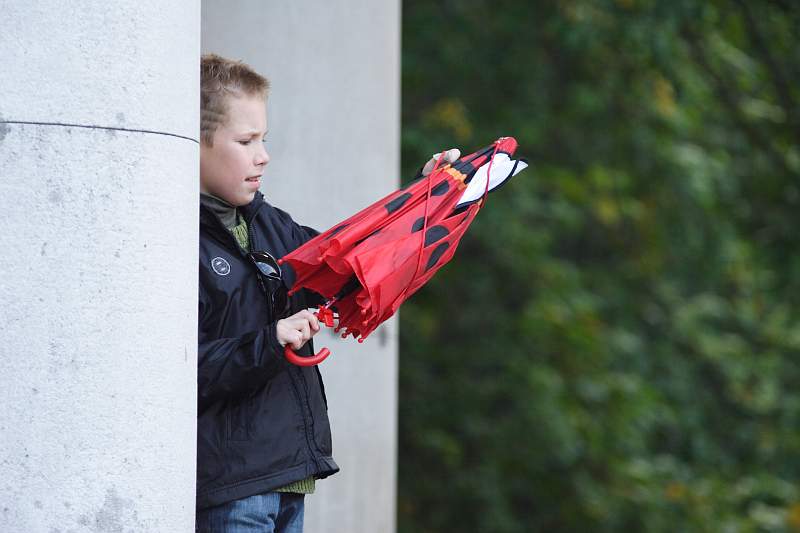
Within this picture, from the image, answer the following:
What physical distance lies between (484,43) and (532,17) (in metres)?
0.46

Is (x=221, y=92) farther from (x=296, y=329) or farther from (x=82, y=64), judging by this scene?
(x=296, y=329)

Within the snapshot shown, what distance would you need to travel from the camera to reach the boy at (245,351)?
2.71 m

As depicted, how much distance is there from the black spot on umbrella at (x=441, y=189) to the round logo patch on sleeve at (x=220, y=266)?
20.2 inches

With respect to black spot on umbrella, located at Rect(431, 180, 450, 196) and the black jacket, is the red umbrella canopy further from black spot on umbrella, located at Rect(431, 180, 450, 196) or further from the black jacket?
the black jacket

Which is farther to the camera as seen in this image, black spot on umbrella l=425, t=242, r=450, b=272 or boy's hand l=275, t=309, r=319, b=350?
black spot on umbrella l=425, t=242, r=450, b=272

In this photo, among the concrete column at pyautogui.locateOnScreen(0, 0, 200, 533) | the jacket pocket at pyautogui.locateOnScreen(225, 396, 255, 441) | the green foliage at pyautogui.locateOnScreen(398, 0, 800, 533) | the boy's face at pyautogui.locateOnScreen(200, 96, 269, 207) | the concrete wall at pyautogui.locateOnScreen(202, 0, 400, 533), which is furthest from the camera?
the green foliage at pyautogui.locateOnScreen(398, 0, 800, 533)

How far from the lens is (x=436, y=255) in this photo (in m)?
2.86

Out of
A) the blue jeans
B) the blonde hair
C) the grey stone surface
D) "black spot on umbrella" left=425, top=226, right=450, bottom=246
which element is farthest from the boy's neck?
the blue jeans

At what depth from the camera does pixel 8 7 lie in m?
2.49

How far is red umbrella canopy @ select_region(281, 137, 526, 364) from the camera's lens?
8.89ft

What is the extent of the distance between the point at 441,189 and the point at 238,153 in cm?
49

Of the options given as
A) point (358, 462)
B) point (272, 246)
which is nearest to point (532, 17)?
point (358, 462)

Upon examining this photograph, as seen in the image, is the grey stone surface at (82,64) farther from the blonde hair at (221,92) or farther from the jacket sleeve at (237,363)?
the jacket sleeve at (237,363)

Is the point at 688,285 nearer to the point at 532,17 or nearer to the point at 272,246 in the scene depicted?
the point at 532,17
